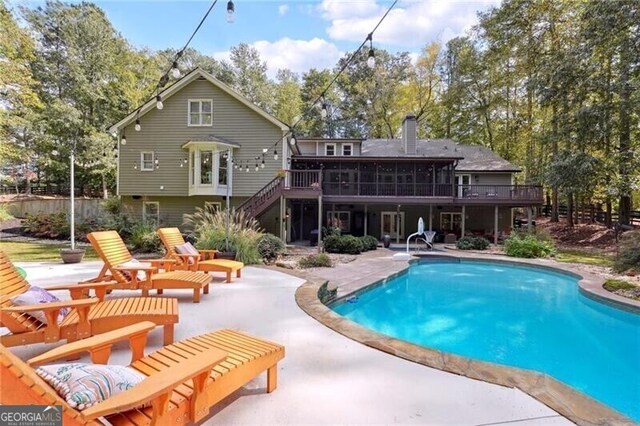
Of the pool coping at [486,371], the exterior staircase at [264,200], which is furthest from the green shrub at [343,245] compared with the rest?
the pool coping at [486,371]

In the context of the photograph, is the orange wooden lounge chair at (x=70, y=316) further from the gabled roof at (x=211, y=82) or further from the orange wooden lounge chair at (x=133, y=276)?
the gabled roof at (x=211, y=82)

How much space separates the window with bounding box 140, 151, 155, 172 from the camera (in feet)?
57.0

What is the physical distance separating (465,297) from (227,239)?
6.55 m

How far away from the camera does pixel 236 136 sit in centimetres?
1695

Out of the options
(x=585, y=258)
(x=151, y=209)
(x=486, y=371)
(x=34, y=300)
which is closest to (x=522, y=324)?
(x=486, y=371)

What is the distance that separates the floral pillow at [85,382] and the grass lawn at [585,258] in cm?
1483

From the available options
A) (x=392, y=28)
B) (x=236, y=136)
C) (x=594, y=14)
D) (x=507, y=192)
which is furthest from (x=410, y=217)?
(x=392, y=28)

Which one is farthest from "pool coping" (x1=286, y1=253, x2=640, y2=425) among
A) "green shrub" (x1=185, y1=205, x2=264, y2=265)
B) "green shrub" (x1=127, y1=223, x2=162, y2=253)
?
"green shrub" (x1=127, y1=223, x2=162, y2=253)

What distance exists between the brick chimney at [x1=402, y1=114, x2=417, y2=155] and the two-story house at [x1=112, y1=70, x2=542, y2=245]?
48.0 inches

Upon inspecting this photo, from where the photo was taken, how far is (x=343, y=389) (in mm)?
2896

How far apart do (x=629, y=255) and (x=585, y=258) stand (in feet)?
19.4

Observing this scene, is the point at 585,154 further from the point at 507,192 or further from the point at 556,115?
the point at 507,192

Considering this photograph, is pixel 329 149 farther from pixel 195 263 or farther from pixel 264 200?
Answer: pixel 195 263

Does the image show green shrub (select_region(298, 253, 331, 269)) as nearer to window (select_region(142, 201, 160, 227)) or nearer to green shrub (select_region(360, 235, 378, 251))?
green shrub (select_region(360, 235, 378, 251))
